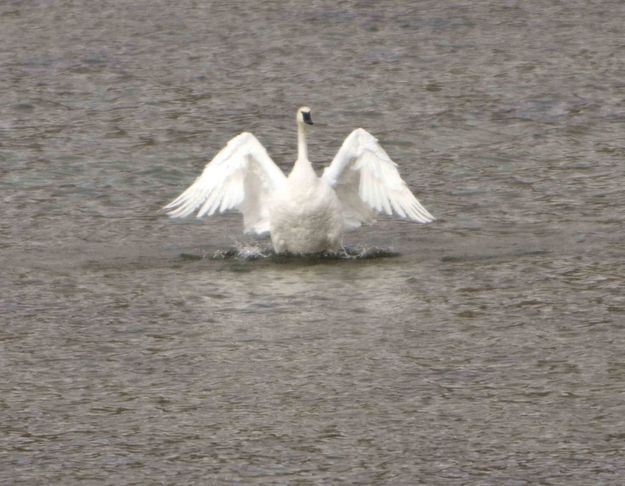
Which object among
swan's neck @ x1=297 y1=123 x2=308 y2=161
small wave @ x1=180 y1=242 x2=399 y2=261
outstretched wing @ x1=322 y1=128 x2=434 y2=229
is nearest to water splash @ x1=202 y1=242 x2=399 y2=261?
small wave @ x1=180 y1=242 x2=399 y2=261

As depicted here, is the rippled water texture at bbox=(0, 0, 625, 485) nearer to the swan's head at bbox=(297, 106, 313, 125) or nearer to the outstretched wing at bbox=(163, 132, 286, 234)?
the outstretched wing at bbox=(163, 132, 286, 234)

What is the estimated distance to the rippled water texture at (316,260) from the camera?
424 inches

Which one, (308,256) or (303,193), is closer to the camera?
(303,193)

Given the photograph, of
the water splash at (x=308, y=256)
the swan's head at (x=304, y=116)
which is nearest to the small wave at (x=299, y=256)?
the water splash at (x=308, y=256)

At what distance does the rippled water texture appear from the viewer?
10.8 m

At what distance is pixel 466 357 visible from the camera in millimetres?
12320

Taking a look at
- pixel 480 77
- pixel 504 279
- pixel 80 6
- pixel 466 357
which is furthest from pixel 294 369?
pixel 80 6

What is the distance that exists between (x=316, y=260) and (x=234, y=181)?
39.3 inches

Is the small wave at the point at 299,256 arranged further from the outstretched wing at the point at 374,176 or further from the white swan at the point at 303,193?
the outstretched wing at the point at 374,176

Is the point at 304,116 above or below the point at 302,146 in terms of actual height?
above

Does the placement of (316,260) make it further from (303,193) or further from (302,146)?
(302,146)

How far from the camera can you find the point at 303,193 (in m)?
15.4

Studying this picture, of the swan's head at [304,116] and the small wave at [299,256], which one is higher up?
the swan's head at [304,116]

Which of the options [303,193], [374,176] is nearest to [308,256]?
[303,193]
